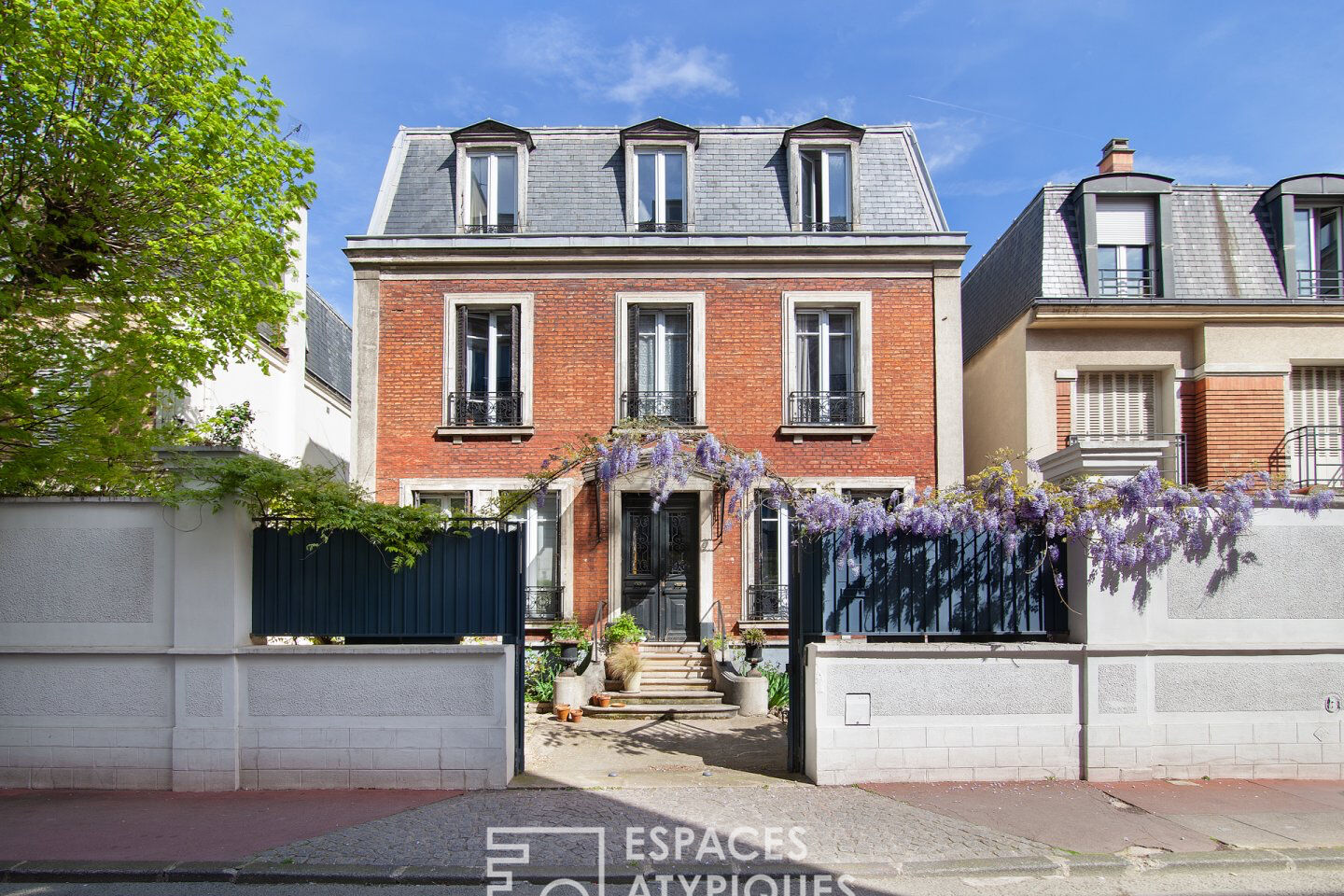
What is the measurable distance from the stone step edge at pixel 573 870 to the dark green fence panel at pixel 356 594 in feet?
7.75

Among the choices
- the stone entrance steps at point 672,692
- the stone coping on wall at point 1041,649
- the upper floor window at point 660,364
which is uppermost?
the upper floor window at point 660,364

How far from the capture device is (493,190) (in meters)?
14.6

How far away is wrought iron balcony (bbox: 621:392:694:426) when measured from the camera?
13.9 meters

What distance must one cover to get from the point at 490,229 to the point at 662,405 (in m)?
4.21

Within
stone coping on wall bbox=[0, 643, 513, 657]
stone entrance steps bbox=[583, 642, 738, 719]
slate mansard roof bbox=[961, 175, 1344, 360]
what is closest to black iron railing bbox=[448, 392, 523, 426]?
stone entrance steps bbox=[583, 642, 738, 719]

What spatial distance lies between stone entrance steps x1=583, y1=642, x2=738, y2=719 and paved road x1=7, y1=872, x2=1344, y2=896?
222 inches

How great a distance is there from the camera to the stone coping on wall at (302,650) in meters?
7.64

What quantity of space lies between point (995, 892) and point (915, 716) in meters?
2.28

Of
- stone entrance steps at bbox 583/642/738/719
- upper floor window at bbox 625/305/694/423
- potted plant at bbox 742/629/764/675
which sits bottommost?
stone entrance steps at bbox 583/642/738/719

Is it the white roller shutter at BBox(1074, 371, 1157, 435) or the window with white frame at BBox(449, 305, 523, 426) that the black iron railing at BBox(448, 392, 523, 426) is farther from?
the white roller shutter at BBox(1074, 371, 1157, 435)

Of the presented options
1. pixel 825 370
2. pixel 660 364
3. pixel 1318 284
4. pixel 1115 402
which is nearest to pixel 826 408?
pixel 825 370

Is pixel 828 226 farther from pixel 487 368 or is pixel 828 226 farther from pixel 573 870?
pixel 573 870

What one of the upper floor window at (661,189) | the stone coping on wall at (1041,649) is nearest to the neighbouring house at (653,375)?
the upper floor window at (661,189)

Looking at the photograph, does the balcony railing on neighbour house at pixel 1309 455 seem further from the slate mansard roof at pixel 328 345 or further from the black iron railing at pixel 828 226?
the slate mansard roof at pixel 328 345
